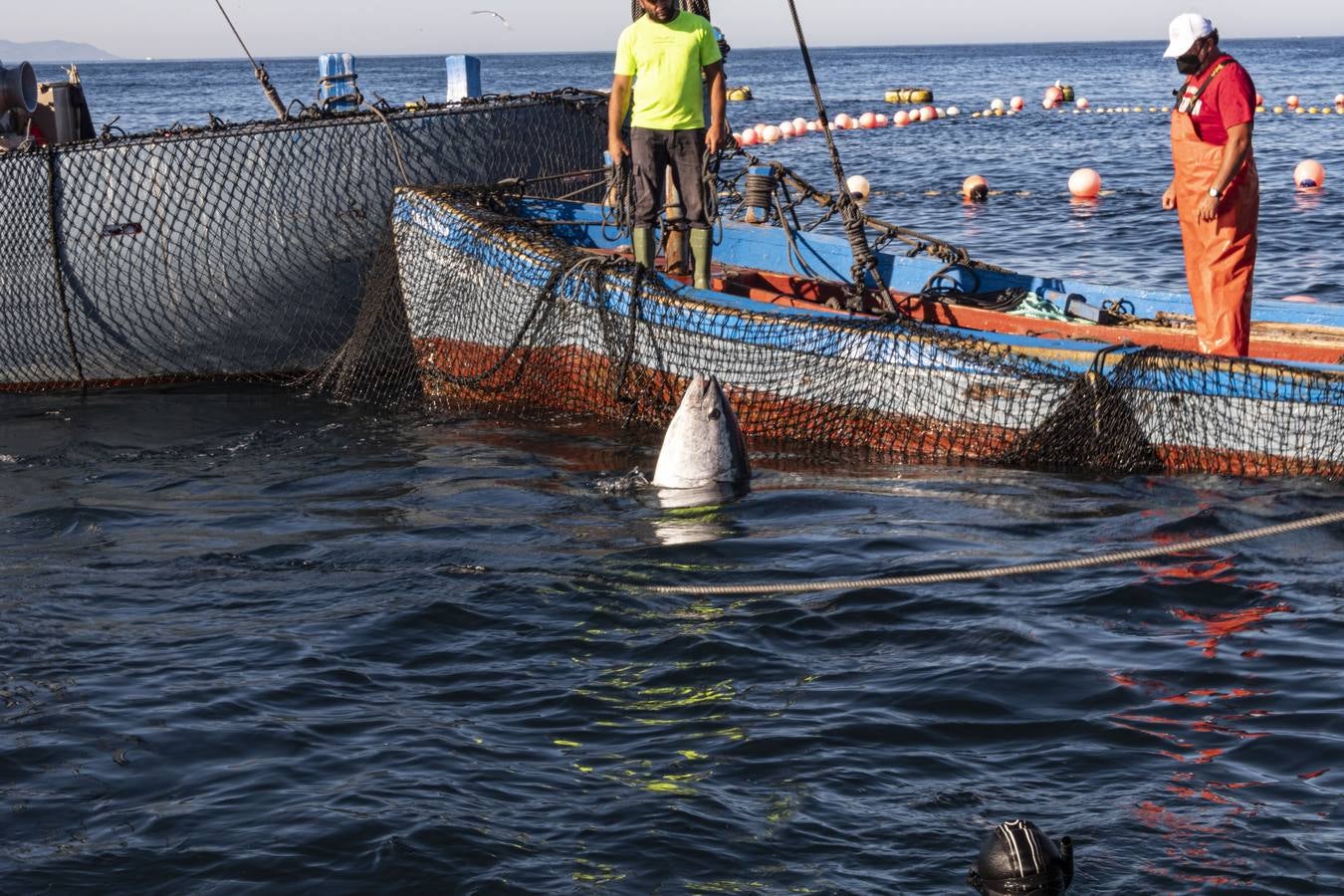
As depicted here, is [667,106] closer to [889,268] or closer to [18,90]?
[889,268]

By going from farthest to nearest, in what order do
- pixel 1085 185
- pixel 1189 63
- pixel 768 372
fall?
pixel 1085 185
pixel 768 372
pixel 1189 63

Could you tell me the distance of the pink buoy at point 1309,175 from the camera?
23750mm

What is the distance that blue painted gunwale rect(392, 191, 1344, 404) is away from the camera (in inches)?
294

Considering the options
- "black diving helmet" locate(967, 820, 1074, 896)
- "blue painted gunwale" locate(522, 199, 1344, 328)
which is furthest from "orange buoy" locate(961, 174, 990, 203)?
"black diving helmet" locate(967, 820, 1074, 896)

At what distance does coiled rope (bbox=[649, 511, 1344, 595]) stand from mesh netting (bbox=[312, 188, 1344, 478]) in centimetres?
123

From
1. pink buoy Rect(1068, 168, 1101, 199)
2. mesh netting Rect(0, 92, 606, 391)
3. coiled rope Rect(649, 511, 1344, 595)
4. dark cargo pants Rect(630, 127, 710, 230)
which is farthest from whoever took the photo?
pink buoy Rect(1068, 168, 1101, 199)

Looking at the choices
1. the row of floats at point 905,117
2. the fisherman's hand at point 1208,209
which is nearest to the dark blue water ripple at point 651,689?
the fisherman's hand at point 1208,209

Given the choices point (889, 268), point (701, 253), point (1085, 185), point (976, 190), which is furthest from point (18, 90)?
point (1085, 185)

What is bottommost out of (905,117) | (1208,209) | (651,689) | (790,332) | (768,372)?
(651,689)

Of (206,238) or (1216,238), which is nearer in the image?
(1216,238)

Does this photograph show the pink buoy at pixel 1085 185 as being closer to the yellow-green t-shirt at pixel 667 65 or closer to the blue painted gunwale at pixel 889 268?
the blue painted gunwale at pixel 889 268

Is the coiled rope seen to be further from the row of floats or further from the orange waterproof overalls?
the row of floats

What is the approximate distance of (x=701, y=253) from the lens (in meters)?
9.20

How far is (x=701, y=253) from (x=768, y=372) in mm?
1034
